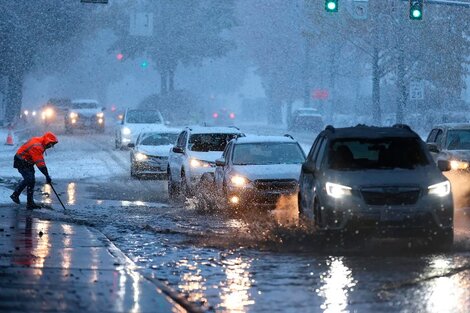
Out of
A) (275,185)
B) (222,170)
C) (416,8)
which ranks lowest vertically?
(275,185)

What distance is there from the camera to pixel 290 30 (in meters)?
92.5

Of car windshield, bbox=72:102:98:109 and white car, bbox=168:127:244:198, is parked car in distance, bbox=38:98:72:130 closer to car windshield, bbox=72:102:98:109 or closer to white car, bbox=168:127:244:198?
car windshield, bbox=72:102:98:109

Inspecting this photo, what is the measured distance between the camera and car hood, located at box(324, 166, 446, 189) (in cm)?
1423

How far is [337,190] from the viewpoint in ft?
47.1

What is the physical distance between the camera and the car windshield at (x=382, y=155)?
49.0 feet

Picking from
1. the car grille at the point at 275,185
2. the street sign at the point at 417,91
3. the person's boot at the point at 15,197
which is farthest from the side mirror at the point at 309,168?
the street sign at the point at 417,91

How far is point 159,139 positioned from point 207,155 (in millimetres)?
9192

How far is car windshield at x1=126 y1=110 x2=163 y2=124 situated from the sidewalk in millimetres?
31825

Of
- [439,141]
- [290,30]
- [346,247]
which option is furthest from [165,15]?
[346,247]

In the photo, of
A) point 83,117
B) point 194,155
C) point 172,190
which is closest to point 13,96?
point 83,117

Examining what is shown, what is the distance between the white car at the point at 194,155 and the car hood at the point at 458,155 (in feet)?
15.4

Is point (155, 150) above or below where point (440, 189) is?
below

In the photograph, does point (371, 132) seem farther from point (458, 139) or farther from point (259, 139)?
point (458, 139)

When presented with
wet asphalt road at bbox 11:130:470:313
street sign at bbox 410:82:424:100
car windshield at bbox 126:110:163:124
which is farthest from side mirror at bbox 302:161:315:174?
car windshield at bbox 126:110:163:124
